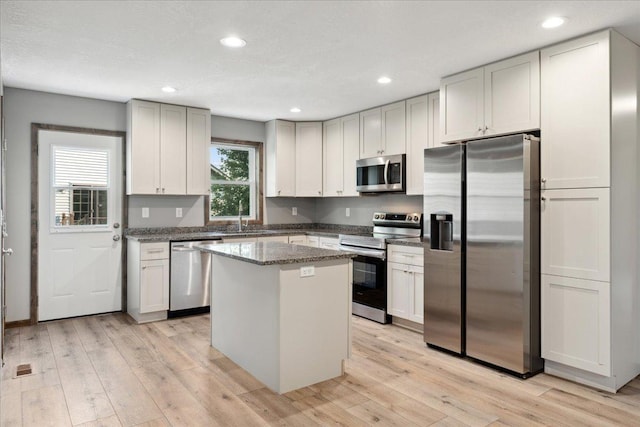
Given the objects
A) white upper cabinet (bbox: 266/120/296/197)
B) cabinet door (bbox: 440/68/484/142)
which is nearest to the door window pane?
white upper cabinet (bbox: 266/120/296/197)

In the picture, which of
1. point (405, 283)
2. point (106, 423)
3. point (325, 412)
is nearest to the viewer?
point (106, 423)

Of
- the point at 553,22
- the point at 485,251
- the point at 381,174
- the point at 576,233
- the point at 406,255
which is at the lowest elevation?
the point at 406,255

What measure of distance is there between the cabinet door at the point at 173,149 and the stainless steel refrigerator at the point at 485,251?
291cm

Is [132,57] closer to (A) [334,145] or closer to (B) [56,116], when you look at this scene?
(B) [56,116]

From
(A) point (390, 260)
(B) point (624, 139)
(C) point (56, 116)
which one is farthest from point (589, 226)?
(C) point (56, 116)

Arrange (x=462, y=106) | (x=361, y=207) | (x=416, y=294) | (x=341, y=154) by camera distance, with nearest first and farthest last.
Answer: (x=462, y=106) → (x=416, y=294) → (x=341, y=154) → (x=361, y=207)

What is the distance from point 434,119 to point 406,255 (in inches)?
56.1

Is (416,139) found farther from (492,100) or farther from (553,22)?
(553,22)

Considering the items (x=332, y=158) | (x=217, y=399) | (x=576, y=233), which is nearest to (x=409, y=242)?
(x=576, y=233)

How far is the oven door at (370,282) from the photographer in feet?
14.6

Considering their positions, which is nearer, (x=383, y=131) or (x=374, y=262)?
(x=374, y=262)

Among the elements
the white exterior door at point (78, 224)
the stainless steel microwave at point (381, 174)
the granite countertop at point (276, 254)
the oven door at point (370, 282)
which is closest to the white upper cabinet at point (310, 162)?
the stainless steel microwave at point (381, 174)

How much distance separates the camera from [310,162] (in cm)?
591

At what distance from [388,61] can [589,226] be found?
1.94 metres
